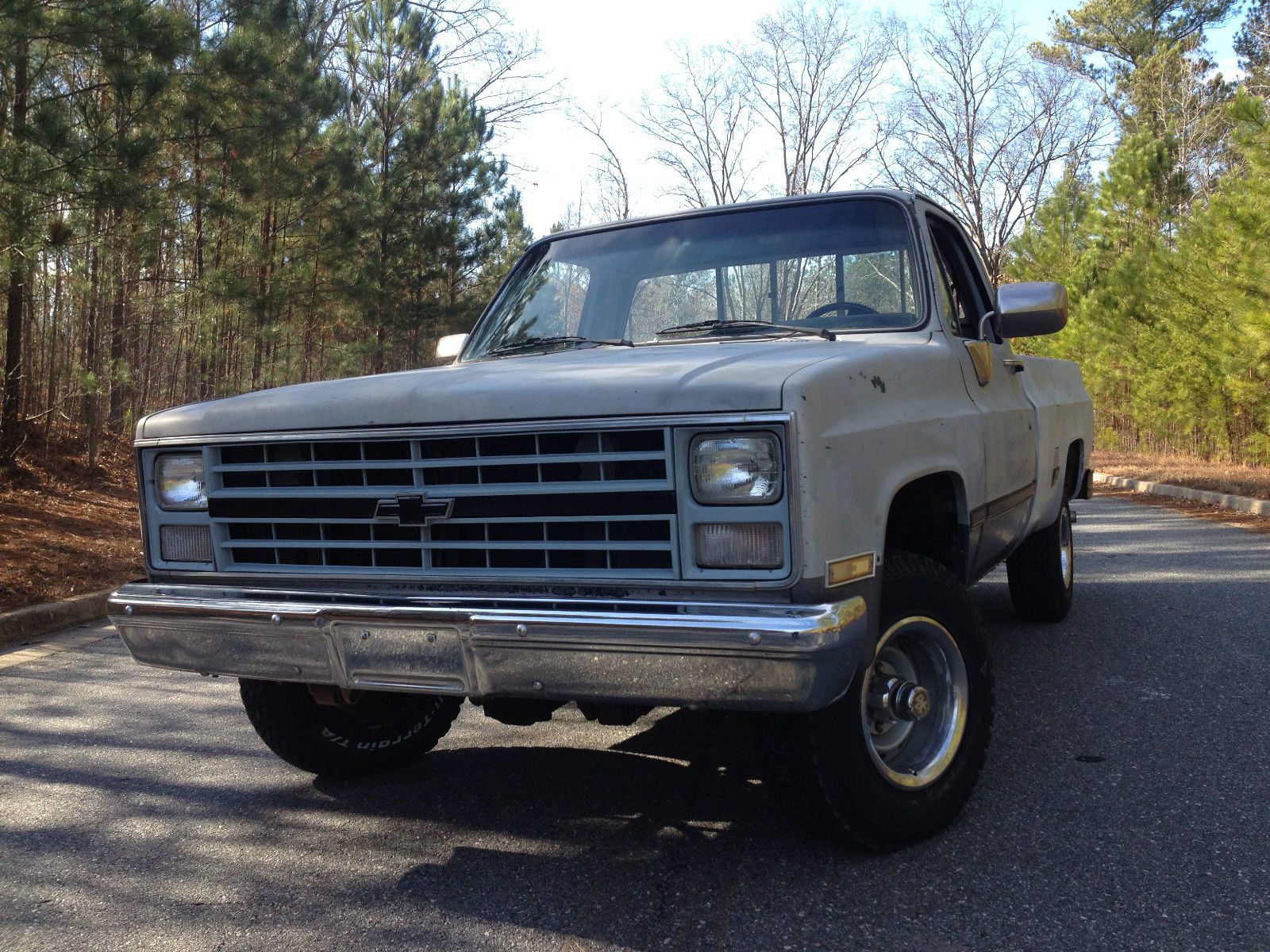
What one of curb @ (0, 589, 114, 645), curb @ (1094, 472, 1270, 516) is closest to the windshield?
curb @ (0, 589, 114, 645)

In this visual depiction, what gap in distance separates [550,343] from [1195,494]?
1219cm

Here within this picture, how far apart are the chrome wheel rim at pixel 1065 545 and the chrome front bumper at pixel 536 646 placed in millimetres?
3679

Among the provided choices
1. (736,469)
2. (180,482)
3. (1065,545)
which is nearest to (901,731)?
(736,469)

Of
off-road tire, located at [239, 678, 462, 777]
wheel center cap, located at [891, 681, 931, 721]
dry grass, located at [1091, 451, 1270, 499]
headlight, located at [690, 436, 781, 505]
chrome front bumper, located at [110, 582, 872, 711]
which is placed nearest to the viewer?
chrome front bumper, located at [110, 582, 872, 711]

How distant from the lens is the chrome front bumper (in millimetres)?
2498

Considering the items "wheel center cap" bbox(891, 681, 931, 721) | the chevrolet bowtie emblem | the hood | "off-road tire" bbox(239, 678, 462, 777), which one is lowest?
"off-road tire" bbox(239, 678, 462, 777)

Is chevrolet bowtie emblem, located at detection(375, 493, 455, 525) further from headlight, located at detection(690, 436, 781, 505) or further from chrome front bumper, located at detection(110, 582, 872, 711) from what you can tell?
headlight, located at detection(690, 436, 781, 505)

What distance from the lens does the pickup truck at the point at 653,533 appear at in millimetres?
2594

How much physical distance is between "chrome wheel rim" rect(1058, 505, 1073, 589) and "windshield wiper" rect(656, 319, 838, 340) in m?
2.93

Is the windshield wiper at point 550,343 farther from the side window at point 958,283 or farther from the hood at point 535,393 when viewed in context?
the side window at point 958,283

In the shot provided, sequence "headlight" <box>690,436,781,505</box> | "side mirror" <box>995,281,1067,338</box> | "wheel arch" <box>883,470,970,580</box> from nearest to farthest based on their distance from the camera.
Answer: "headlight" <box>690,436,781,505</box> < "wheel arch" <box>883,470,970,580</box> < "side mirror" <box>995,281,1067,338</box>

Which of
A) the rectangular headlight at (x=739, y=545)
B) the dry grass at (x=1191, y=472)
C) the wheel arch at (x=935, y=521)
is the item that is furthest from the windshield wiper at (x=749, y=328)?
the dry grass at (x=1191, y=472)

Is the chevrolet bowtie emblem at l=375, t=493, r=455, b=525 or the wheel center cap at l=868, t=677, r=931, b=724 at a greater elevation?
the chevrolet bowtie emblem at l=375, t=493, r=455, b=525

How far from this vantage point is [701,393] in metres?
2.64
